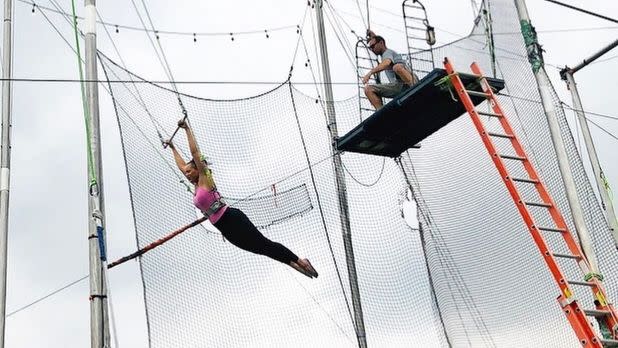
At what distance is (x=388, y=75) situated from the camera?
7.63 m

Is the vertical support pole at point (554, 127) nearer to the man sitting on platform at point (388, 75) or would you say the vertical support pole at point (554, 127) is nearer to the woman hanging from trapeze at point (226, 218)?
the man sitting on platform at point (388, 75)

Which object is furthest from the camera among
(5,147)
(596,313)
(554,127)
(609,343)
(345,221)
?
→ (5,147)

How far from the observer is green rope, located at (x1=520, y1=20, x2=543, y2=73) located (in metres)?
7.66

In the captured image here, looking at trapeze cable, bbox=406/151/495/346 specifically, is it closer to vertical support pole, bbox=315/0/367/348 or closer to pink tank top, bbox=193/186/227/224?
vertical support pole, bbox=315/0/367/348

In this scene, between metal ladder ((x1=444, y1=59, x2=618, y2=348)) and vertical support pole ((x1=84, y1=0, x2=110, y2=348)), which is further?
vertical support pole ((x1=84, y1=0, x2=110, y2=348))

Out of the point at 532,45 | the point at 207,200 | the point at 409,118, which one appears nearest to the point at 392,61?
the point at 409,118

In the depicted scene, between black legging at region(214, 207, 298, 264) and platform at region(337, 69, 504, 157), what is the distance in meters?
1.71

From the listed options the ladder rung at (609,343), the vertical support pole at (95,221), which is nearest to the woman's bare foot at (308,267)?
the vertical support pole at (95,221)

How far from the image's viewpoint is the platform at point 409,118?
6.89m

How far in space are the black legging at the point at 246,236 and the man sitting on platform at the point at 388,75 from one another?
1995mm

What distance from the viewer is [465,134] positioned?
351 inches

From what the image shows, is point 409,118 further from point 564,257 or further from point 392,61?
point 564,257

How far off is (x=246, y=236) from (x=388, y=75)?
2.32 meters

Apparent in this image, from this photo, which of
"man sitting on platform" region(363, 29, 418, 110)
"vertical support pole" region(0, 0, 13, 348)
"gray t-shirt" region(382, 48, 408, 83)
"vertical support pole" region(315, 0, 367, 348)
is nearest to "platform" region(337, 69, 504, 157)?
"man sitting on platform" region(363, 29, 418, 110)
